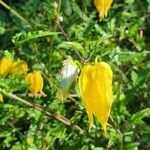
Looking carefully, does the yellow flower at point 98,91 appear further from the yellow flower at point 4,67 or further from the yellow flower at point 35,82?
the yellow flower at point 4,67

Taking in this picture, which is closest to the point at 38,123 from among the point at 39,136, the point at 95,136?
the point at 39,136

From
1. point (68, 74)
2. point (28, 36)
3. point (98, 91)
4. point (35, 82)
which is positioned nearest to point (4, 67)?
point (35, 82)

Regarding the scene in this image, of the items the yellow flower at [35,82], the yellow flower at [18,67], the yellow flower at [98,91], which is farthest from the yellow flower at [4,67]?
the yellow flower at [98,91]

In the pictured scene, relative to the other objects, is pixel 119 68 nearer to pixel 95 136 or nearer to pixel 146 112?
pixel 95 136

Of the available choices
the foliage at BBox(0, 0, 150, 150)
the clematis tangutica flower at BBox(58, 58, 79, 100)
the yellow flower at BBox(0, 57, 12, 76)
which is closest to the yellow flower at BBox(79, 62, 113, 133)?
the clematis tangutica flower at BBox(58, 58, 79, 100)

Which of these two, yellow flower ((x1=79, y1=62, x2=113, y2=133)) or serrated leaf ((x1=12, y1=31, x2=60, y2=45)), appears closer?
yellow flower ((x1=79, y1=62, x2=113, y2=133))

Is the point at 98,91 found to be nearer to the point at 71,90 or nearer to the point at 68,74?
the point at 68,74

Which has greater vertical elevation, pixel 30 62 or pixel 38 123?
pixel 30 62

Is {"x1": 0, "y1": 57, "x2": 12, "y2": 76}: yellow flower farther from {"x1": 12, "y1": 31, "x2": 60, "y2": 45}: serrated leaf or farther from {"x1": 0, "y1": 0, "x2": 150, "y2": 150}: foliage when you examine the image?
{"x1": 12, "y1": 31, "x2": 60, "y2": 45}: serrated leaf
